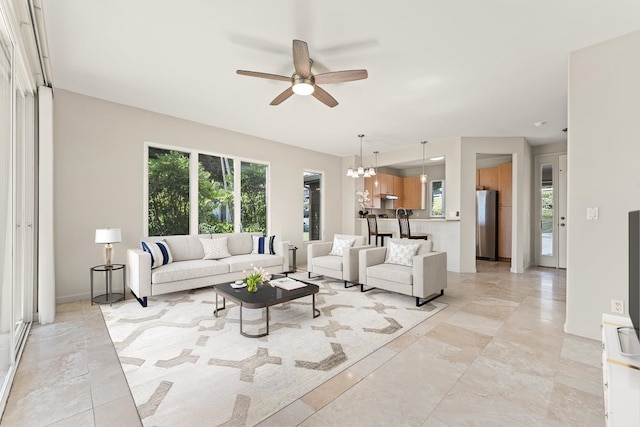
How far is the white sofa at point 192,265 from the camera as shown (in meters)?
3.55

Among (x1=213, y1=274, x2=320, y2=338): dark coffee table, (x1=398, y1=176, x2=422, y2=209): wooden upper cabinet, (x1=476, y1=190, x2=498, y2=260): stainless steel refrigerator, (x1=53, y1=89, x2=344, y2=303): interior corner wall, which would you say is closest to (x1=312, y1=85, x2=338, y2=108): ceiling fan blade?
(x1=213, y1=274, x2=320, y2=338): dark coffee table

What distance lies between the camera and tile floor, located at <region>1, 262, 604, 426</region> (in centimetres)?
167

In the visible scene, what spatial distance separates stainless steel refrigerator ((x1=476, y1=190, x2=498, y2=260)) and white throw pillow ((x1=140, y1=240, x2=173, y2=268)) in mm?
7030

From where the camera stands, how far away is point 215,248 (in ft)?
14.9

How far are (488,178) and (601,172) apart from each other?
500 cm

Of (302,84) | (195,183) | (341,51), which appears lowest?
(195,183)

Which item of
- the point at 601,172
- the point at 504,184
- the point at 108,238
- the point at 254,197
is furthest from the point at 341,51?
the point at 504,184

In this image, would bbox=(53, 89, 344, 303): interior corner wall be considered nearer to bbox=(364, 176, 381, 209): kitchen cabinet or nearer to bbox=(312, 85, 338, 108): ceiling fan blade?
bbox=(312, 85, 338, 108): ceiling fan blade

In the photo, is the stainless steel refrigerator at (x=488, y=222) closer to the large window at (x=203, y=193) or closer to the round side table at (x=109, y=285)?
the large window at (x=203, y=193)

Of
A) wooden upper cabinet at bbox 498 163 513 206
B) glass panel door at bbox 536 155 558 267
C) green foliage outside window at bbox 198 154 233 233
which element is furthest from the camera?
wooden upper cabinet at bbox 498 163 513 206

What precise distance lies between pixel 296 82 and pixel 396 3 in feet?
3.44

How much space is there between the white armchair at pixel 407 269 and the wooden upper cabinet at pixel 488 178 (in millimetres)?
4349

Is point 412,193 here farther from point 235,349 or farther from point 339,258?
point 235,349

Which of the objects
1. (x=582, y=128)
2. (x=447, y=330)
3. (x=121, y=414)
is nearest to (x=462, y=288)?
(x=447, y=330)
